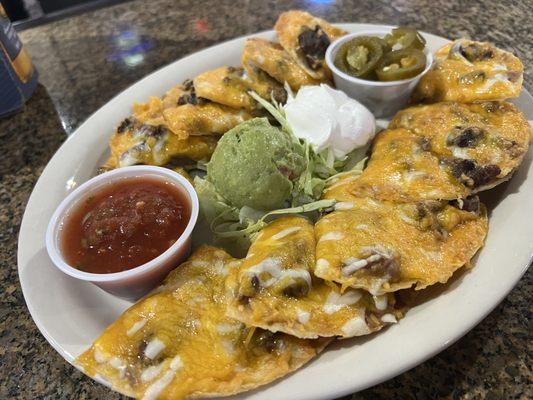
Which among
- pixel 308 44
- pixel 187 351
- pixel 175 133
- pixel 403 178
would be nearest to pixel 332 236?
pixel 403 178

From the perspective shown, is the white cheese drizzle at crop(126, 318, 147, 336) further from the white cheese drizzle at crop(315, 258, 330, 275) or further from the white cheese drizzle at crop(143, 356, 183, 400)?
the white cheese drizzle at crop(315, 258, 330, 275)

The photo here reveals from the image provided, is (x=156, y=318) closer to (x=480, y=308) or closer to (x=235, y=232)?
(x=235, y=232)

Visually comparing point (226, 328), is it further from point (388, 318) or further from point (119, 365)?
point (388, 318)

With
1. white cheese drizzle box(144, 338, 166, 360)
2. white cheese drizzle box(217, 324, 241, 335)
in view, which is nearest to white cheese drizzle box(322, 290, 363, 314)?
white cheese drizzle box(217, 324, 241, 335)

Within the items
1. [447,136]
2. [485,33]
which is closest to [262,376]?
[447,136]

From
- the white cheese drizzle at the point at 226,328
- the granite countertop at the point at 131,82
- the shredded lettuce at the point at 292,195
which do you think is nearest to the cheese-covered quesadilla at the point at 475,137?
the shredded lettuce at the point at 292,195

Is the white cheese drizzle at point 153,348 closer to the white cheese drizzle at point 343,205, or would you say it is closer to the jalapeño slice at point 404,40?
the white cheese drizzle at point 343,205
